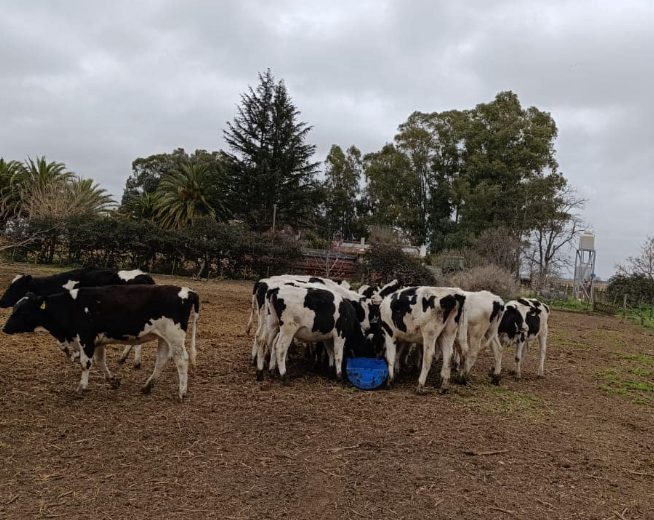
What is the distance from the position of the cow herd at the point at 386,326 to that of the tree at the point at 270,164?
30533 mm

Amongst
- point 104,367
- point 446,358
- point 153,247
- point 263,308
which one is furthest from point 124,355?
point 153,247

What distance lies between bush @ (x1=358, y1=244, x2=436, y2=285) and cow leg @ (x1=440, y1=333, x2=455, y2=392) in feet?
54.1

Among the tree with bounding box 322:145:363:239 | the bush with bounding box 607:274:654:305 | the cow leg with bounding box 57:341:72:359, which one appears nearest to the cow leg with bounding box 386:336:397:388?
the cow leg with bounding box 57:341:72:359

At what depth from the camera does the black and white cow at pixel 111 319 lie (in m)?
6.71

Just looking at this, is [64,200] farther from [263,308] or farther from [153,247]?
[263,308]

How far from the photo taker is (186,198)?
40.2 m

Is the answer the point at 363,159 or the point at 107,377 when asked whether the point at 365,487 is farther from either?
the point at 363,159

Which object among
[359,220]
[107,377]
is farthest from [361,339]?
[359,220]

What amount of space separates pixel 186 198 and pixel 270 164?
738cm

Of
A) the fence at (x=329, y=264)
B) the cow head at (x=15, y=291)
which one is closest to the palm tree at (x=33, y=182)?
the fence at (x=329, y=264)

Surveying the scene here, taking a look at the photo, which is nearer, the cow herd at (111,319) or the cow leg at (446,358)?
the cow herd at (111,319)

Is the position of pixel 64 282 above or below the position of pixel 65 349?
above

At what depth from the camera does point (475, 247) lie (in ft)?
119

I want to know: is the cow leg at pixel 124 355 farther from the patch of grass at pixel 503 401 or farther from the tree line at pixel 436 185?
the tree line at pixel 436 185
